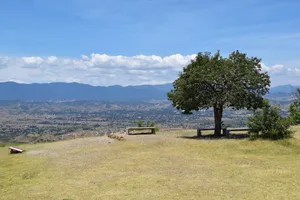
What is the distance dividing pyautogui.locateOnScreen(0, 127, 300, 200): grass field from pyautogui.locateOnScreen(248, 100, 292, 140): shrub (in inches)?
42.8

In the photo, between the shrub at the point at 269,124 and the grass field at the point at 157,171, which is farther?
the shrub at the point at 269,124

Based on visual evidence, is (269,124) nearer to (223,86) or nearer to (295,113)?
(223,86)

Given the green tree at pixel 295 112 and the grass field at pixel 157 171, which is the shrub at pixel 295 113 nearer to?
the green tree at pixel 295 112

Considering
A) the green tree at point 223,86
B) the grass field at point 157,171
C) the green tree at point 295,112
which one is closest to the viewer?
the grass field at point 157,171

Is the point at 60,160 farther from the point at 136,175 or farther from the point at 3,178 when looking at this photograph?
the point at 136,175

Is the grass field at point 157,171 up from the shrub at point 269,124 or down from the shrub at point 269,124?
down

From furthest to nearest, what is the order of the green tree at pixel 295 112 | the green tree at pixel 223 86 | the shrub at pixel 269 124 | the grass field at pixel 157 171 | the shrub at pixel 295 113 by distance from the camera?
the shrub at pixel 295 113, the green tree at pixel 295 112, the green tree at pixel 223 86, the shrub at pixel 269 124, the grass field at pixel 157 171

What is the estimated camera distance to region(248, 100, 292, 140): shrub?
25172 mm

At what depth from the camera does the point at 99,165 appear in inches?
784

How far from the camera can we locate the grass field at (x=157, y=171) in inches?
554

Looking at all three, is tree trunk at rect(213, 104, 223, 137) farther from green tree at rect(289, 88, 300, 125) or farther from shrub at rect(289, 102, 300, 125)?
shrub at rect(289, 102, 300, 125)

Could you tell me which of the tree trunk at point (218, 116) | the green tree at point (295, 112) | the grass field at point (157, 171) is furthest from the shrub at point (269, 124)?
the green tree at point (295, 112)

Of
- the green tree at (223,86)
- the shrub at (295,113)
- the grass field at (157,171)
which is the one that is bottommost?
the grass field at (157,171)

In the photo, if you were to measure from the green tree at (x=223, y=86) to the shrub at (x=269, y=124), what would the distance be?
276 cm
